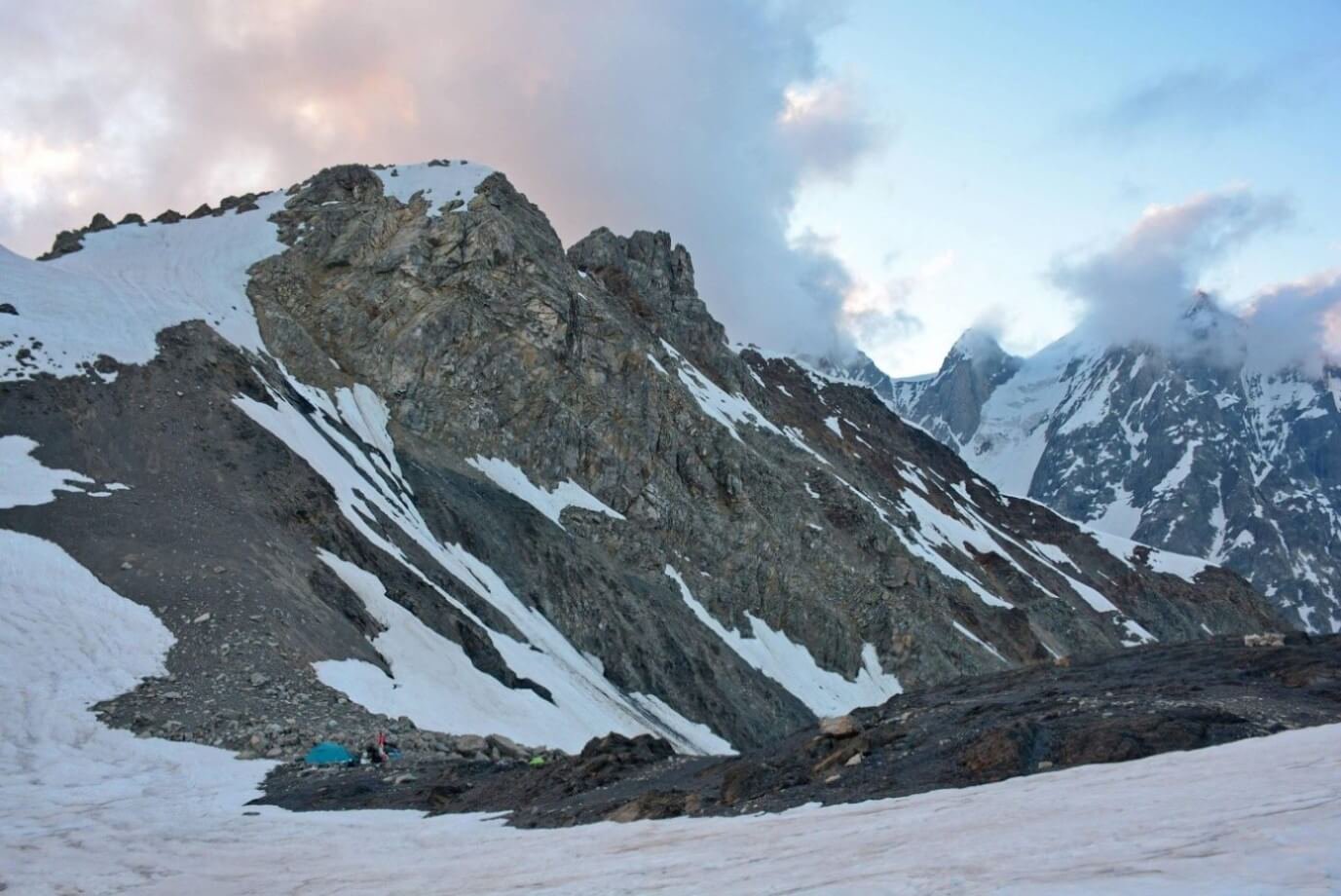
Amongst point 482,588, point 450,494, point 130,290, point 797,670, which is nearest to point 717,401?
point 797,670

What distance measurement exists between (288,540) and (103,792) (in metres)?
19.5

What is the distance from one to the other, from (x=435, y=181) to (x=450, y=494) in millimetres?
34178

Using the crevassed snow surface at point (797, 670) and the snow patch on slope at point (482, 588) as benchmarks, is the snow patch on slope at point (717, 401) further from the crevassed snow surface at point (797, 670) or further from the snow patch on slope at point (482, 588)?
the snow patch on slope at point (482, 588)

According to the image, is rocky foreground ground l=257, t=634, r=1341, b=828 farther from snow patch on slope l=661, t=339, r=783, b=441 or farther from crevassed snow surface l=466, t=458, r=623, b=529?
snow patch on slope l=661, t=339, r=783, b=441

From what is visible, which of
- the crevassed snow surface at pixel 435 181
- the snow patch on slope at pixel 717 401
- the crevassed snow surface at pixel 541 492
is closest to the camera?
the crevassed snow surface at pixel 541 492

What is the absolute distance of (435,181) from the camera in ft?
264

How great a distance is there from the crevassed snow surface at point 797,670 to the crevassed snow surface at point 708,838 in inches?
1746

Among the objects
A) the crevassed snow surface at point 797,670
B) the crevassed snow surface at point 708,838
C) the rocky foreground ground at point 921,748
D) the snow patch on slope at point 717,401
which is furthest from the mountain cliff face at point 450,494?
the rocky foreground ground at point 921,748

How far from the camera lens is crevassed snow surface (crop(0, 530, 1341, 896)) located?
761 cm

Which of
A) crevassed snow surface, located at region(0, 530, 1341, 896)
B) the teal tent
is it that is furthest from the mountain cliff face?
crevassed snow surface, located at region(0, 530, 1341, 896)

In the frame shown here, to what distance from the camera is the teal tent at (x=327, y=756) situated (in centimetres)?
2244

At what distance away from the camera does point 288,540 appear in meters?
37.3

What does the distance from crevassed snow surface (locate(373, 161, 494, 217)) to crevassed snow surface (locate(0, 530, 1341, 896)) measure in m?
59.1

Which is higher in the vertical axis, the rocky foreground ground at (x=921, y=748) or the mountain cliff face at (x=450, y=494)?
the mountain cliff face at (x=450, y=494)
